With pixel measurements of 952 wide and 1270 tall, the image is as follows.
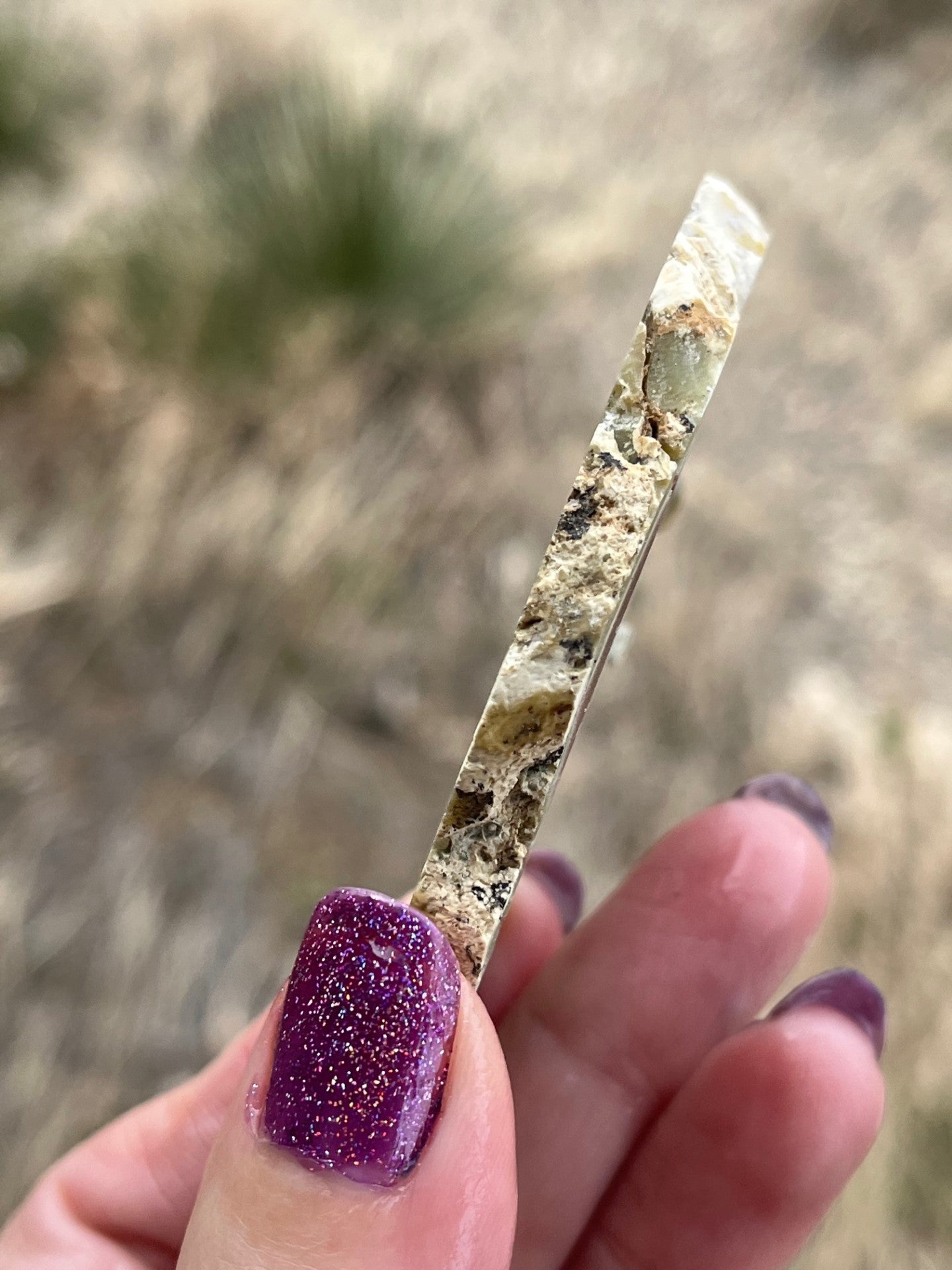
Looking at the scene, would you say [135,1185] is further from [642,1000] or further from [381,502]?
[381,502]

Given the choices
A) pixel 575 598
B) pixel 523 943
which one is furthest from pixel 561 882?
pixel 575 598

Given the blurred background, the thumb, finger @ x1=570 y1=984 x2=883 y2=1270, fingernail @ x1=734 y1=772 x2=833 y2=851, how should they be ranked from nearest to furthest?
the thumb < finger @ x1=570 y1=984 x2=883 y2=1270 < fingernail @ x1=734 y1=772 x2=833 y2=851 < the blurred background

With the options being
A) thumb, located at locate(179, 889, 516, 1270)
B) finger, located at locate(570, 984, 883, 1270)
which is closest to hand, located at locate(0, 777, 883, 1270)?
finger, located at locate(570, 984, 883, 1270)

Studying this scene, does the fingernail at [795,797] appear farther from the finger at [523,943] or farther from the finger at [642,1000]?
the finger at [523,943]

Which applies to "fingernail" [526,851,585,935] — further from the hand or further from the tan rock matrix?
the tan rock matrix

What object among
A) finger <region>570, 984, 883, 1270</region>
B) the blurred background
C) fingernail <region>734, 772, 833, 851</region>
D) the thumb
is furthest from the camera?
the blurred background

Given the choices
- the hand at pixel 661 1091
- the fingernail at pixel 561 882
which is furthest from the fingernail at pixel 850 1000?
the fingernail at pixel 561 882

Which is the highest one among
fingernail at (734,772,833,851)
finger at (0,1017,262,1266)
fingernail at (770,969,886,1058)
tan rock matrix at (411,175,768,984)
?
tan rock matrix at (411,175,768,984)
